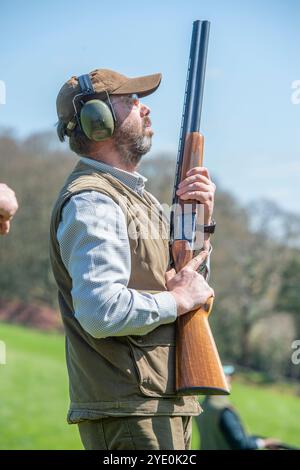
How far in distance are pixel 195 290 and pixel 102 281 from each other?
0.51 m

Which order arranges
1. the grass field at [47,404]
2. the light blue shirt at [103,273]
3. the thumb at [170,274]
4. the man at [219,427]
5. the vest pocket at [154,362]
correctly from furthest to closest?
the grass field at [47,404]
the man at [219,427]
the thumb at [170,274]
the vest pocket at [154,362]
the light blue shirt at [103,273]

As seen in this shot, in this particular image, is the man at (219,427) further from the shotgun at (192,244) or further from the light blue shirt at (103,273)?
the light blue shirt at (103,273)

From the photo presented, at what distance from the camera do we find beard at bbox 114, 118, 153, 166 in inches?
142

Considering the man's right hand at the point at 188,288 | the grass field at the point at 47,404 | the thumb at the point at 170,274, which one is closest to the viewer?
the man's right hand at the point at 188,288

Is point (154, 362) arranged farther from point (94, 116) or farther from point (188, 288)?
point (94, 116)

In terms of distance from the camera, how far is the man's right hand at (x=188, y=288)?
343 centimetres

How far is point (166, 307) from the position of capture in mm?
3340

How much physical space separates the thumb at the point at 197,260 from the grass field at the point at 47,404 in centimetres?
1225

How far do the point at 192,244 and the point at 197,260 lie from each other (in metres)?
0.10

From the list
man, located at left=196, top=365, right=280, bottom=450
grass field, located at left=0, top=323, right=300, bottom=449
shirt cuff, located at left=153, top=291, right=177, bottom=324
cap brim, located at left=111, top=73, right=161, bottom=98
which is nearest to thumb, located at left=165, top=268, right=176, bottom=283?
shirt cuff, located at left=153, top=291, right=177, bottom=324

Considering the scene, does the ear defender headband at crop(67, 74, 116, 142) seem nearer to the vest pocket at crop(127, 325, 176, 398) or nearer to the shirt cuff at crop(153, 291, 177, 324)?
the shirt cuff at crop(153, 291, 177, 324)

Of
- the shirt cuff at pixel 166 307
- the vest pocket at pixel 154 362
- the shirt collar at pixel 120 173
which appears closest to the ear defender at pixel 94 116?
the shirt collar at pixel 120 173
